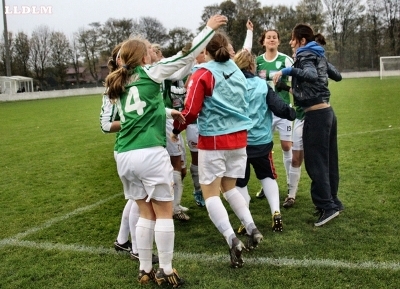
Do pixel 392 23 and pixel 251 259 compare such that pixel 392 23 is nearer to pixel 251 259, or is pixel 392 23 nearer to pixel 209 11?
pixel 209 11

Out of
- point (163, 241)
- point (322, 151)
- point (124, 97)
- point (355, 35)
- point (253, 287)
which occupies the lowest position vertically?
point (253, 287)

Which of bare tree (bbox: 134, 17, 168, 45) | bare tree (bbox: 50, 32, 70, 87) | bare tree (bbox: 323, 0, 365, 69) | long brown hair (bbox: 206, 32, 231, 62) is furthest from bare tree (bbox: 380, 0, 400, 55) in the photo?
long brown hair (bbox: 206, 32, 231, 62)

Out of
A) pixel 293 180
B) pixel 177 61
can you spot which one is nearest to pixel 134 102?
pixel 177 61

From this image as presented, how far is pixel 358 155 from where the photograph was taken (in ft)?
27.2

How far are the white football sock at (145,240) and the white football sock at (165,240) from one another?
0.42 ft

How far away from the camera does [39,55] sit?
71938mm

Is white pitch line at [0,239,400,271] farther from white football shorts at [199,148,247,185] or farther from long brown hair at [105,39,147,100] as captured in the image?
long brown hair at [105,39,147,100]

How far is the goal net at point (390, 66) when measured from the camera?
38281 mm

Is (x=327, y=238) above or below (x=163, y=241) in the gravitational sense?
below

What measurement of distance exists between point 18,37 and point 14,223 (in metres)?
69.0

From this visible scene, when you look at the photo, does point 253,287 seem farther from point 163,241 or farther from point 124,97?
point 124,97

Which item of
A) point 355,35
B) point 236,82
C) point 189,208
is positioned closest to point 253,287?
point 236,82

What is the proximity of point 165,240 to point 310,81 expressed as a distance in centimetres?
228

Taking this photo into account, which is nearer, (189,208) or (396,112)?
(189,208)
